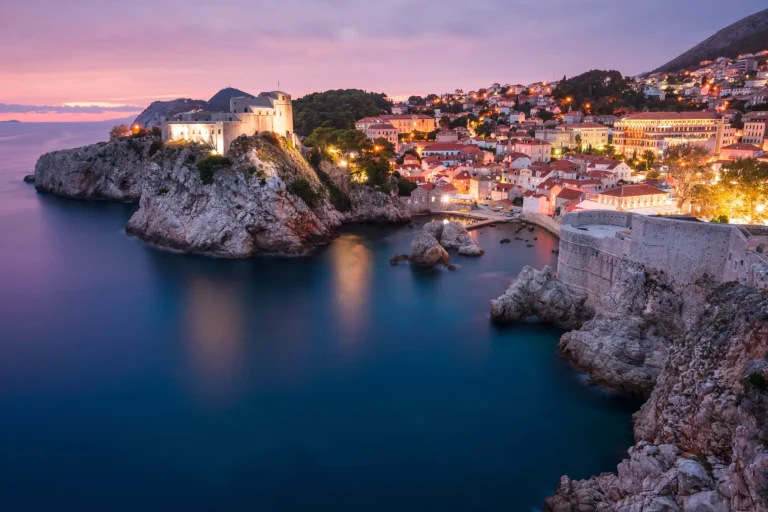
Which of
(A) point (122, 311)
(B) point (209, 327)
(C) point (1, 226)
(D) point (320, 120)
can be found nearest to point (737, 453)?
(B) point (209, 327)

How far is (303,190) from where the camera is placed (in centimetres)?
2616

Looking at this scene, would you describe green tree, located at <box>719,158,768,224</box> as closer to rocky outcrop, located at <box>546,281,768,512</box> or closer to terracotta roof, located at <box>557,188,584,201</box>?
rocky outcrop, located at <box>546,281,768,512</box>

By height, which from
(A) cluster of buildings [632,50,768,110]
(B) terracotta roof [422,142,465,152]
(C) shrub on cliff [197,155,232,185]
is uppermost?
(A) cluster of buildings [632,50,768,110]

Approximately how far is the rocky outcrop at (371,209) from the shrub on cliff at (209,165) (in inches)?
310

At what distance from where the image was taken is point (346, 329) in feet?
54.5

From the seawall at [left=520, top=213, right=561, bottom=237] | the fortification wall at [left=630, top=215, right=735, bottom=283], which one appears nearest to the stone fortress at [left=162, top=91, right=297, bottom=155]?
the seawall at [left=520, top=213, right=561, bottom=237]

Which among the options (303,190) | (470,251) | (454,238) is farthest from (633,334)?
Result: (303,190)

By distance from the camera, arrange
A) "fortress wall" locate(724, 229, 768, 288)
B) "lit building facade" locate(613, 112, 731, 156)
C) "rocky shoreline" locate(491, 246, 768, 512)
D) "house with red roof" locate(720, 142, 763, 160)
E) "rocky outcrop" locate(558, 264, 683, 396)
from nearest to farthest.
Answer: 1. "rocky shoreline" locate(491, 246, 768, 512)
2. "fortress wall" locate(724, 229, 768, 288)
3. "rocky outcrop" locate(558, 264, 683, 396)
4. "house with red roof" locate(720, 142, 763, 160)
5. "lit building facade" locate(613, 112, 731, 156)

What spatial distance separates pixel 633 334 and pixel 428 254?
10885 mm

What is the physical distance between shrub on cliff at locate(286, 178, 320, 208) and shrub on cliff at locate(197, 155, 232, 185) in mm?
3095

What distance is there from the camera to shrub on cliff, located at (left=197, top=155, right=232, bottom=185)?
2491 centimetres

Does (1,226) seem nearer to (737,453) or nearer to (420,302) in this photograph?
(420,302)

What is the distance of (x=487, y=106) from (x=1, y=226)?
5105cm

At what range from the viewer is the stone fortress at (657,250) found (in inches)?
379
